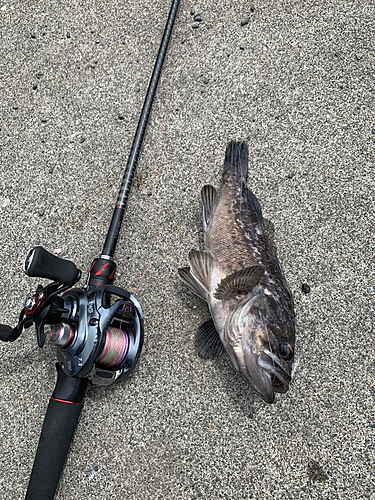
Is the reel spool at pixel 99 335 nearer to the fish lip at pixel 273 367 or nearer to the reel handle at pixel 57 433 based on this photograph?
the reel handle at pixel 57 433

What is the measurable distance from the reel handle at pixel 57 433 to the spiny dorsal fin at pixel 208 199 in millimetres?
1371

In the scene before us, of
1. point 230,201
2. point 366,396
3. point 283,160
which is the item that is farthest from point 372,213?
point 366,396

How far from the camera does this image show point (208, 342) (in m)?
2.44

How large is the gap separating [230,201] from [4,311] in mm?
1862

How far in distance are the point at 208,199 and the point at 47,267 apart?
4.12 feet

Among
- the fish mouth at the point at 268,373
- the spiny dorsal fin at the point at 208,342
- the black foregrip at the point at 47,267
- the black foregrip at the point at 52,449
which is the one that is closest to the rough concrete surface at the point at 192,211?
the spiny dorsal fin at the point at 208,342

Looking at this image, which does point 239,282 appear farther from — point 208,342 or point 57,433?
point 57,433

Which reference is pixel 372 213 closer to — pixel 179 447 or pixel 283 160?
pixel 283 160

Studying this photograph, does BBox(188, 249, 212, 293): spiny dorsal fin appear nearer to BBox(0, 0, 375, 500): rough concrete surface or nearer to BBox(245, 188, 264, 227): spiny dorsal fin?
BBox(0, 0, 375, 500): rough concrete surface

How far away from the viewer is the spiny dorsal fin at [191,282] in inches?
94.4

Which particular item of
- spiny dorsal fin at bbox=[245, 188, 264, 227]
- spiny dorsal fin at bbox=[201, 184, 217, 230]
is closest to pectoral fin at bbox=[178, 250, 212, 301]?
spiny dorsal fin at bbox=[201, 184, 217, 230]

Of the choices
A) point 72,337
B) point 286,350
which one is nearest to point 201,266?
point 286,350

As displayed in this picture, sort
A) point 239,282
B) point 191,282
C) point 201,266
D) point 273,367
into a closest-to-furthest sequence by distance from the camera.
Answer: point 273,367
point 239,282
point 201,266
point 191,282

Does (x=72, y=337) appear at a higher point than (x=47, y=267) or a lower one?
lower
